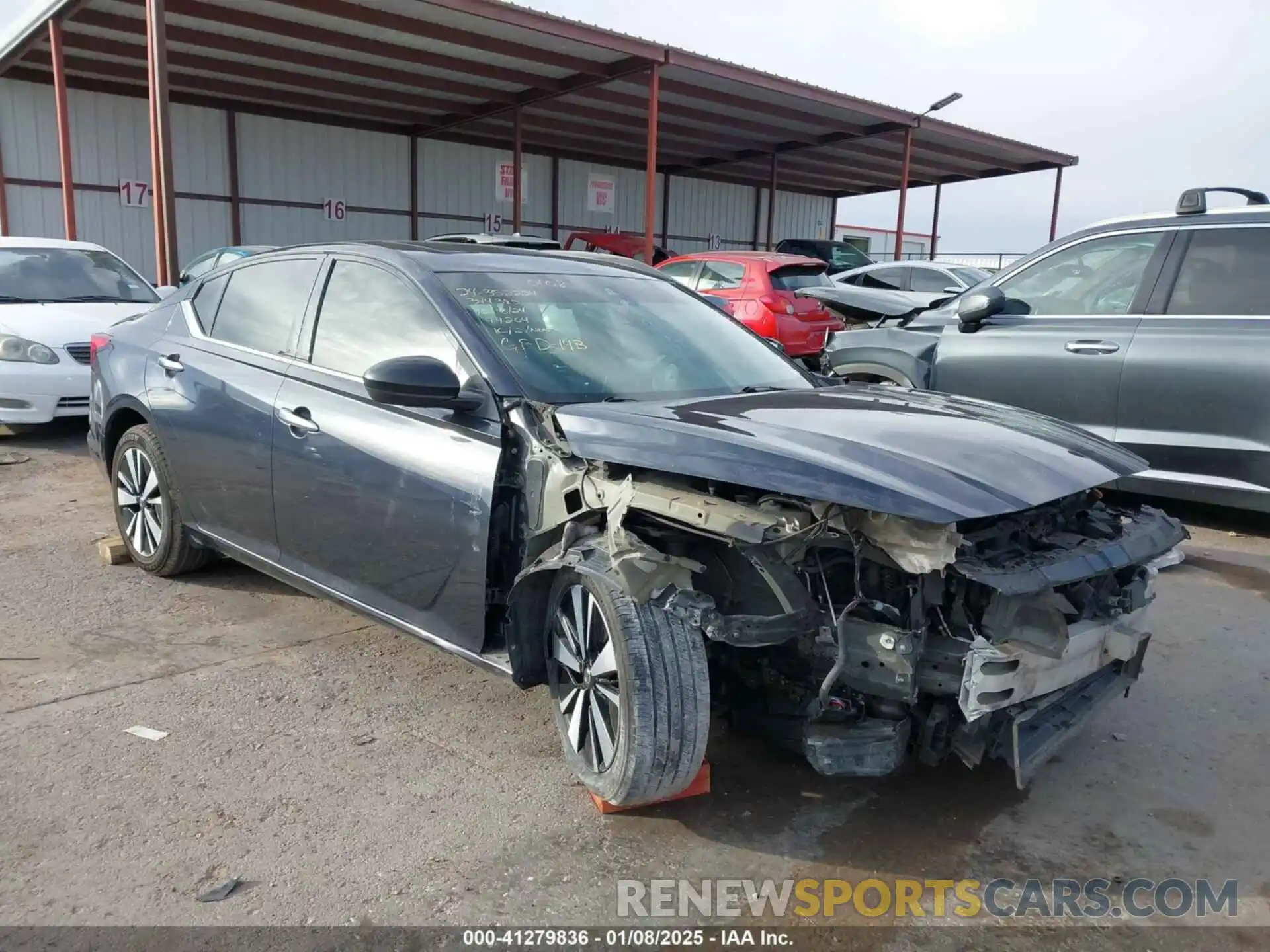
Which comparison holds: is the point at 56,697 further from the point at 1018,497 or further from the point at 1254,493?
the point at 1254,493

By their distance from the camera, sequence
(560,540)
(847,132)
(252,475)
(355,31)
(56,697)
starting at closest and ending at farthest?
(560,540) < (56,697) < (252,475) < (355,31) < (847,132)

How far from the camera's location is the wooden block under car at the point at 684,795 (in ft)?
9.20

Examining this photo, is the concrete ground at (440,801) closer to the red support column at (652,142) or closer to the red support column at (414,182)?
the red support column at (652,142)

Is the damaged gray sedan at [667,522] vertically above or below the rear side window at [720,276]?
below

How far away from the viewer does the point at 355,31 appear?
13.0 m

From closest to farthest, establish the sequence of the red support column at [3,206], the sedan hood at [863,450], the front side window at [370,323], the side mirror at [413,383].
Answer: the sedan hood at [863,450], the side mirror at [413,383], the front side window at [370,323], the red support column at [3,206]

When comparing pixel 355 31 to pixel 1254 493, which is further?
pixel 355 31

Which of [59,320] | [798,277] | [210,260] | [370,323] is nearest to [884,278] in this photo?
[798,277]

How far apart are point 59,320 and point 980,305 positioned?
278 inches

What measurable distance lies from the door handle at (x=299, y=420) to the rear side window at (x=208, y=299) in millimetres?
1024

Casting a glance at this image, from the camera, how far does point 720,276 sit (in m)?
11.5

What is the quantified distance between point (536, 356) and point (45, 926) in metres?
2.03

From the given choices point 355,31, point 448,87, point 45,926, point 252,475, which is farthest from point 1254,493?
point 448,87

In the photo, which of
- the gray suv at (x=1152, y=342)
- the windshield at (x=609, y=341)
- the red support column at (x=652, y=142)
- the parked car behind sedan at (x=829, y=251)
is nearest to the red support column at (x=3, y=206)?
the red support column at (x=652, y=142)
